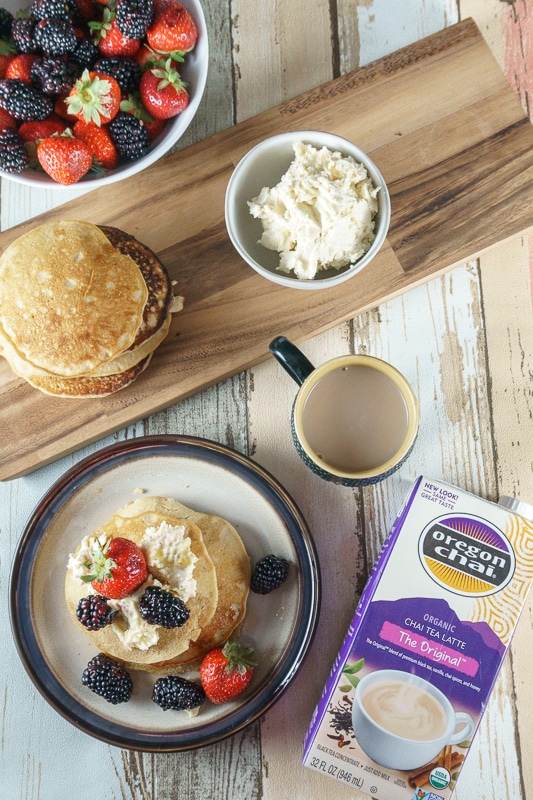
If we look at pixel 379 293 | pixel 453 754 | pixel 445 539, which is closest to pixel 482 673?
pixel 453 754

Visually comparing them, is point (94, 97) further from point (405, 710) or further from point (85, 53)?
point (405, 710)

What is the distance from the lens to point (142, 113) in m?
1.50

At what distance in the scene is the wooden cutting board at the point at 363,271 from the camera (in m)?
1.58

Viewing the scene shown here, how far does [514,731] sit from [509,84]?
1.54m

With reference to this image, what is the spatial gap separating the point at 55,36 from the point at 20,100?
145mm

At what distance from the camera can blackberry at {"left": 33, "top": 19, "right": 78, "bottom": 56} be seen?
1394mm

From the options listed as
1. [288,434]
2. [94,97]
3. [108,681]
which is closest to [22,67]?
[94,97]

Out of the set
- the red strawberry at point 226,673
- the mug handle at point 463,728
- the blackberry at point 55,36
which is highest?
the blackberry at point 55,36

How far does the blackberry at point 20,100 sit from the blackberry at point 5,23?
127 mm

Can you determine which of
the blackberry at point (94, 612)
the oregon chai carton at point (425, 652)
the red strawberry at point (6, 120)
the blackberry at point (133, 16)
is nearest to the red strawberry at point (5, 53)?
the red strawberry at point (6, 120)

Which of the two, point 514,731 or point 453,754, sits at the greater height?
point 453,754

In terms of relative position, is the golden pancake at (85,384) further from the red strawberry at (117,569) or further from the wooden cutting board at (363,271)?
the red strawberry at (117,569)

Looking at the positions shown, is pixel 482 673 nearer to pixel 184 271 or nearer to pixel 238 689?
pixel 238 689

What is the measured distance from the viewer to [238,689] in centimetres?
146
